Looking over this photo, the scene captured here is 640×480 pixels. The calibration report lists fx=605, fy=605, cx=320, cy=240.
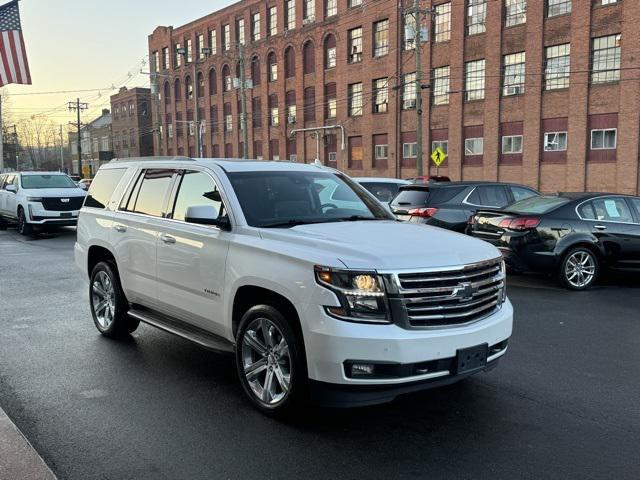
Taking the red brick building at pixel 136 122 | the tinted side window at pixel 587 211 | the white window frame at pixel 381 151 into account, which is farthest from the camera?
the red brick building at pixel 136 122

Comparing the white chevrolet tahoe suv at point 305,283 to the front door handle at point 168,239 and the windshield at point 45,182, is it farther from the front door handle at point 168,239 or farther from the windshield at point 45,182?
the windshield at point 45,182

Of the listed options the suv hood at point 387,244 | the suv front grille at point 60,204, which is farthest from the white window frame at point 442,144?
the suv hood at point 387,244

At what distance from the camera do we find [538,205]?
33.3 ft

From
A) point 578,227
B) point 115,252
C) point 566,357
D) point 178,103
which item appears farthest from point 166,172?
point 178,103

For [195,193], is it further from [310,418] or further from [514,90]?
[514,90]

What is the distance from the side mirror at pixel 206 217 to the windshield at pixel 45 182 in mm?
16644

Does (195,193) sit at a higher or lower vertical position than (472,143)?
lower

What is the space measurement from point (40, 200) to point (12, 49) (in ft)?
14.7

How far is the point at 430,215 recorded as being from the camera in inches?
476

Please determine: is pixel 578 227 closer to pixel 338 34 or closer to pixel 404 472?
pixel 404 472

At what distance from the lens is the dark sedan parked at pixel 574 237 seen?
9.63 m

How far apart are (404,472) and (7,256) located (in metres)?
12.8

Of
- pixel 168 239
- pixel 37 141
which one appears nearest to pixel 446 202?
pixel 168 239

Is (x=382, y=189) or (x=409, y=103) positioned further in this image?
(x=409, y=103)
